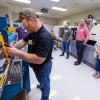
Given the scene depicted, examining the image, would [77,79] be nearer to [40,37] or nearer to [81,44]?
[81,44]

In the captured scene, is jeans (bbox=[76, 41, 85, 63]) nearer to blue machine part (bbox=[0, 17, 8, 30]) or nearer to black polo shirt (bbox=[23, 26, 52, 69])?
black polo shirt (bbox=[23, 26, 52, 69])

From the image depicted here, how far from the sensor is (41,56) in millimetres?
1593

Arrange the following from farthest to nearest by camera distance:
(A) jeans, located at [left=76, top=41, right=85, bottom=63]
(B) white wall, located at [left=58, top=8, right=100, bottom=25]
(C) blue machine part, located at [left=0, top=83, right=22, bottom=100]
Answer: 1. (B) white wall, located at [left=58, top=8, right=100, bottom=25]
2. (A) jeans, located at [left=76, top=41, right=85, bottom=63]
3. (C) blue machine part, located at [left=0, top=83, right=22, bottom=100]

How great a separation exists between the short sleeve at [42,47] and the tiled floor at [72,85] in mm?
1314

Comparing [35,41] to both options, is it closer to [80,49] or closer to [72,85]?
[72,85]

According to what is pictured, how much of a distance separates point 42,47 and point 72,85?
1.86m

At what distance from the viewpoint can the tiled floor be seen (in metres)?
2.72

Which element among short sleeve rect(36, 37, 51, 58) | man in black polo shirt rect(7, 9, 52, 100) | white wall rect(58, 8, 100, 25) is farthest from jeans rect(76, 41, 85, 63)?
white wall rect(58, 8, 100, 25)

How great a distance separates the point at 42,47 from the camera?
1.61m

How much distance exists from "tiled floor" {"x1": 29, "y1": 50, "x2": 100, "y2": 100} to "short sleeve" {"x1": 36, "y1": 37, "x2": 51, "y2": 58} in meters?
1.31

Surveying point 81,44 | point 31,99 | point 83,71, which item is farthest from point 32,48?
point 81,44

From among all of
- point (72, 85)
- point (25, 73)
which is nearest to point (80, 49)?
point (72, 85)

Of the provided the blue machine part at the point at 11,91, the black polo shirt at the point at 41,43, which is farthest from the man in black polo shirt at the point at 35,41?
the blue machine part at the point at 11,91

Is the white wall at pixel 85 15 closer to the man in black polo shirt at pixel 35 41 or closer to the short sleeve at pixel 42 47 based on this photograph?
the man in black polo shirt at pixel 35 41
